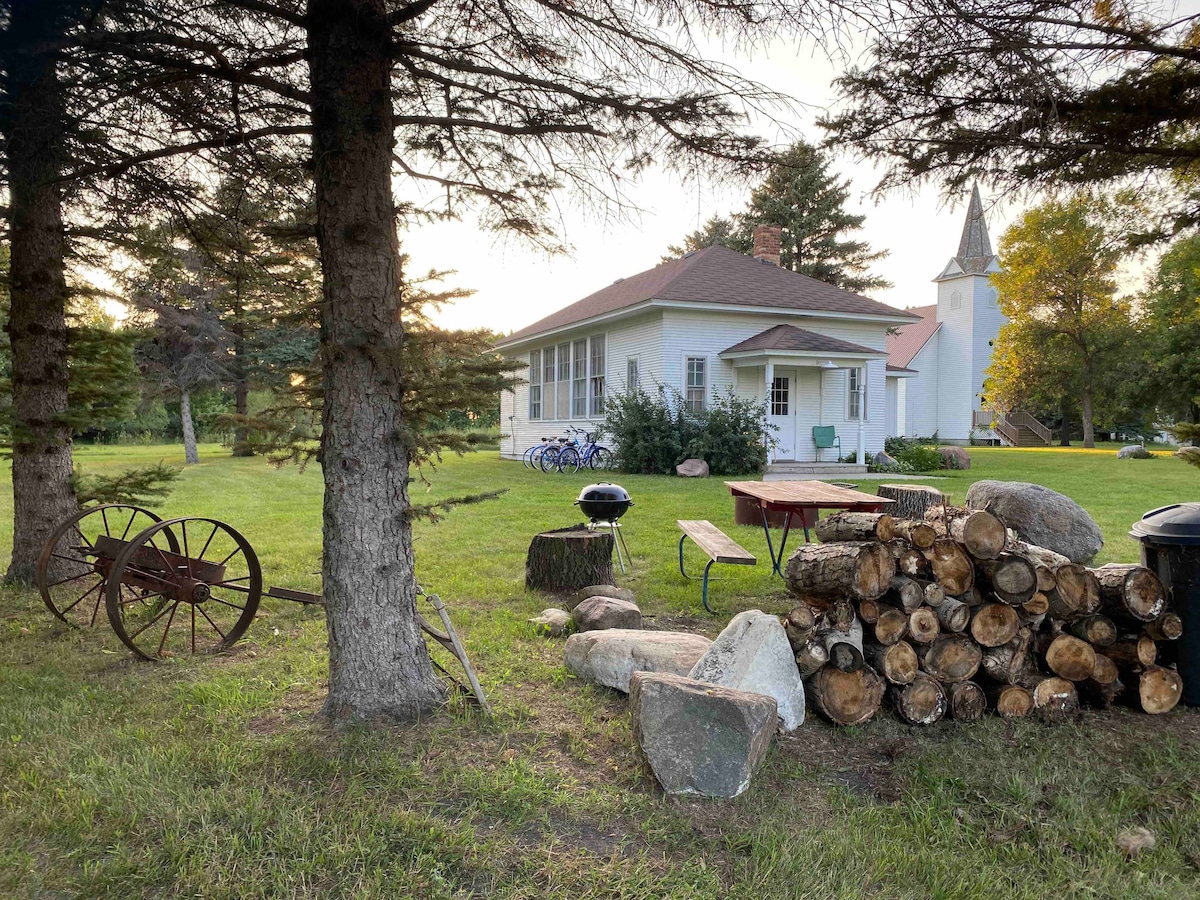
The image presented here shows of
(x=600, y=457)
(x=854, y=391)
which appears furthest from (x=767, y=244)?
(x=600, y=457)

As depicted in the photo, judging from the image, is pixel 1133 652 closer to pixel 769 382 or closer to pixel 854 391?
pixel 769 382

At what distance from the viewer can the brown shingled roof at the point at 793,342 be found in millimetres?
16823

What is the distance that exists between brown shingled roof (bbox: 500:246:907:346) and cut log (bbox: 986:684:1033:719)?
531 inches

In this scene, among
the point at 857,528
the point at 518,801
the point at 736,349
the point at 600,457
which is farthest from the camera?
the point at 600,457

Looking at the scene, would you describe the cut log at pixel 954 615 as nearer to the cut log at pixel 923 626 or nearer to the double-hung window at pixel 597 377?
the cut log at pixel 923 626

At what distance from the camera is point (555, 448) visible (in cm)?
1803

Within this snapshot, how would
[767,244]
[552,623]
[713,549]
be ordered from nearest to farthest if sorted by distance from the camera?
[552,623] < [713,549] < [767,244]

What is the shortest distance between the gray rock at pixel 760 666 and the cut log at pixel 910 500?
405cm

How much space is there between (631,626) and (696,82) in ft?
9.87

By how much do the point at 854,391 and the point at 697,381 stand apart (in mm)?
3883

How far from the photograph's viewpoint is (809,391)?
718 inches

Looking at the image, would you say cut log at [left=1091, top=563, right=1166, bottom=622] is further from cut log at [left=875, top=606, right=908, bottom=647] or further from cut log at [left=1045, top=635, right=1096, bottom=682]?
cut log at [left=875, top=606, right=908, bottom=647]

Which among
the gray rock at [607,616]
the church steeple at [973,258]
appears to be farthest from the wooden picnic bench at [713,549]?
the church steeple at [973,258]

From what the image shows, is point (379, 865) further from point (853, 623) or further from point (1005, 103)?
point (1005, 103)
